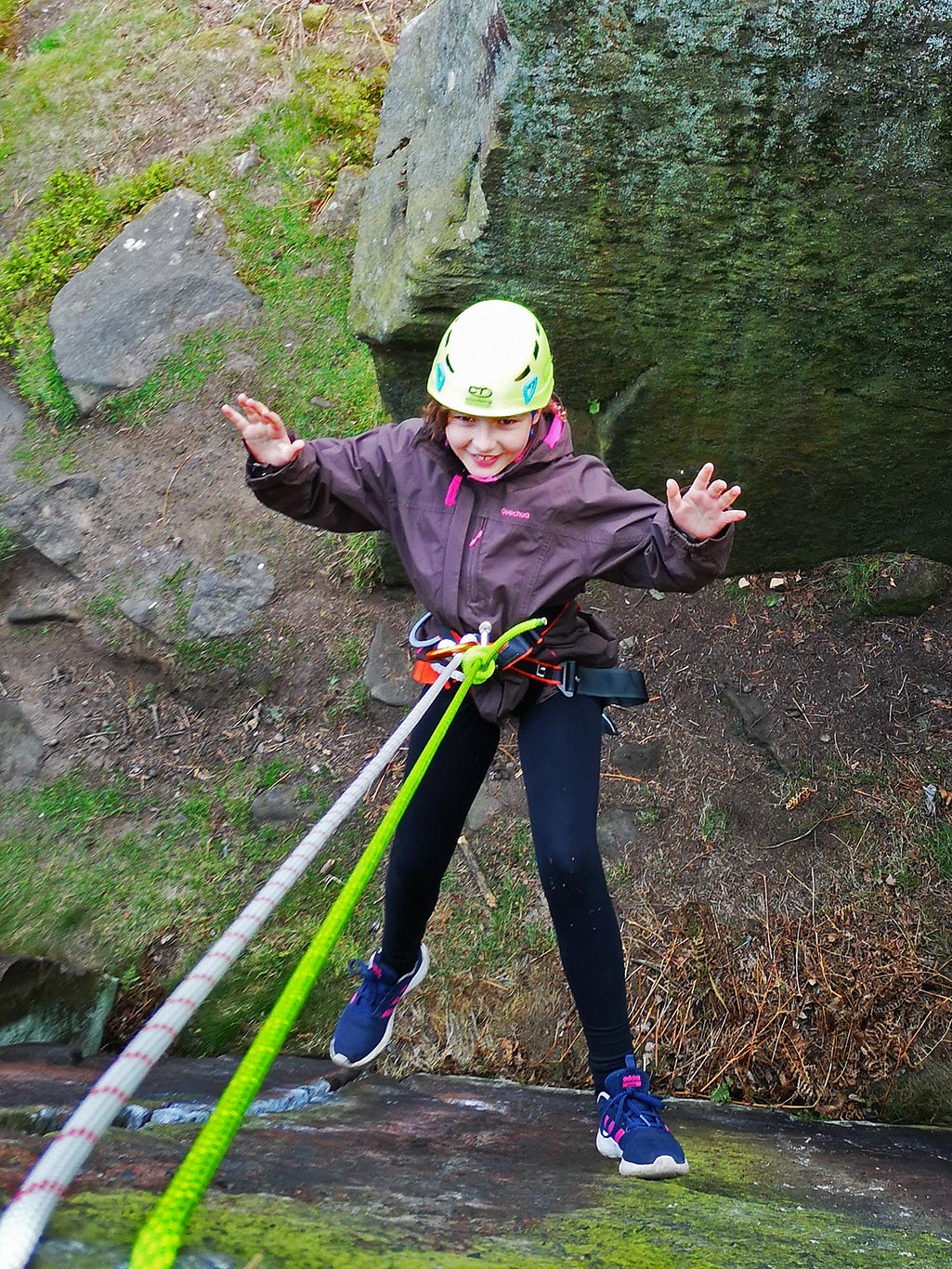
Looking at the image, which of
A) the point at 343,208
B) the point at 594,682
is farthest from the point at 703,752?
the point at 343,208

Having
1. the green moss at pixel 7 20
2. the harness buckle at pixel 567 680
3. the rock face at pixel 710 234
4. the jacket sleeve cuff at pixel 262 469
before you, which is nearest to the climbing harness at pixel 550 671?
the harness buckle at pixel 567 680

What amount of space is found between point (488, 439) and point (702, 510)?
545mm

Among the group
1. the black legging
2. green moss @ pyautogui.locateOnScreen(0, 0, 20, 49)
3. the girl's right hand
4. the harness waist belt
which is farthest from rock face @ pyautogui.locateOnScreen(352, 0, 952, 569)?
green moss @ pyautogui.locateOnScreen(0, 0, 20, 49)

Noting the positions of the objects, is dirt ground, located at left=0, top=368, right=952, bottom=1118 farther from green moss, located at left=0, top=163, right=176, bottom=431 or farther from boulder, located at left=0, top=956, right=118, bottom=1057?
green moss, located at left=0, top=163, right=176, bottom=431

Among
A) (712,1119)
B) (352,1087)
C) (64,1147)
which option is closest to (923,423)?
(712,1119)

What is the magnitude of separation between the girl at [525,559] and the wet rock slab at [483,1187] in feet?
0.85

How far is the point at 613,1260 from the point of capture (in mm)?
1580

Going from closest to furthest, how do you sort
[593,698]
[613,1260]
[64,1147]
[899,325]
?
[64,1147] → [613,1260] → [593,698] → [899,325]

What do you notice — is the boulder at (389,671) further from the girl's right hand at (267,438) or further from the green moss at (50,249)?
the green moss at (50,249)

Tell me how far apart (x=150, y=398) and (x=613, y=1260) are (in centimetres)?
437

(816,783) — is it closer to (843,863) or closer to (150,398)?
(843,863)

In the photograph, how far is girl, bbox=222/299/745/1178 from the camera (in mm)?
2436

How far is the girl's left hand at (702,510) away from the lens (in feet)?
7.63

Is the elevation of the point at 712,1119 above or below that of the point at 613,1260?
below
